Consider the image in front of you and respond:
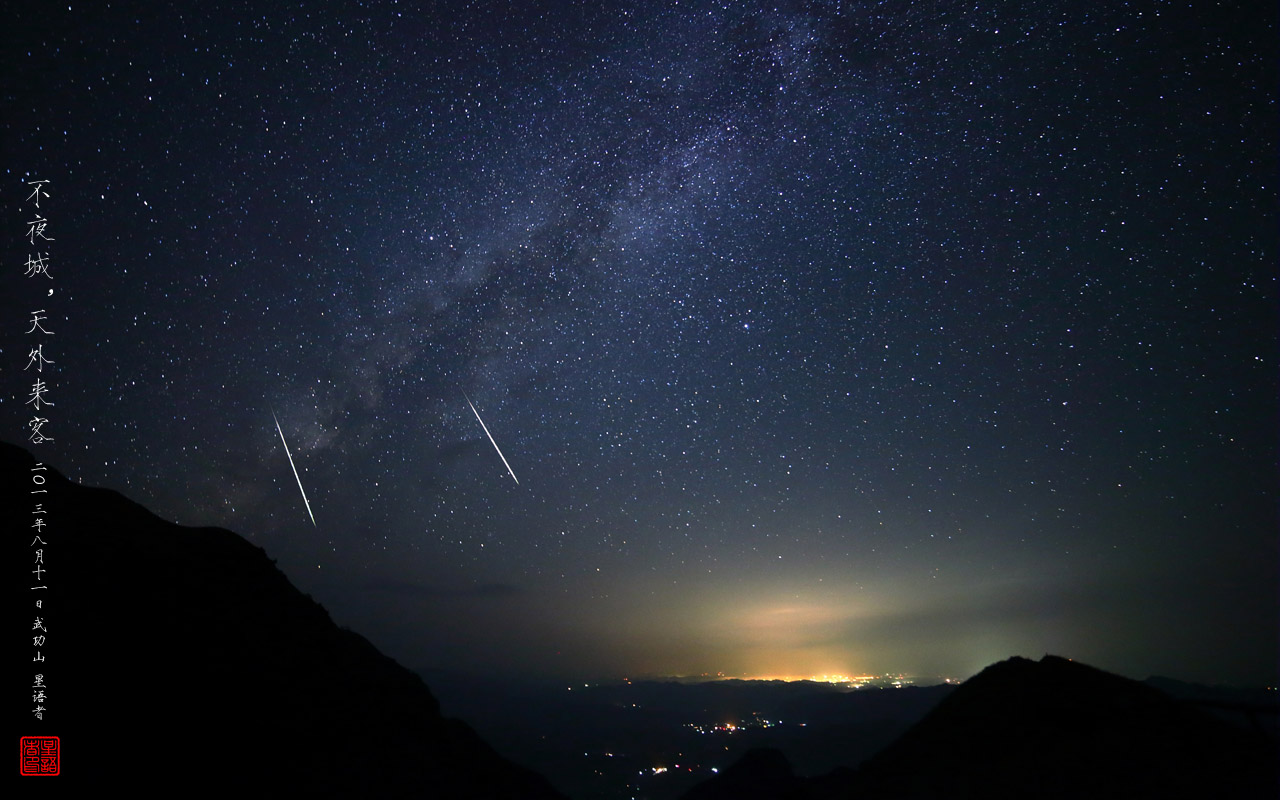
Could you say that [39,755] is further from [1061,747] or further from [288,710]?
[1061,747]

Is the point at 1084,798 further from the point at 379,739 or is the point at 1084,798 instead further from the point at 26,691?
the point at 26,691

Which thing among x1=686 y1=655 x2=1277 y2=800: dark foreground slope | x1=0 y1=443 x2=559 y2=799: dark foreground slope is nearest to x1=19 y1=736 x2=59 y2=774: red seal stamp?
x1=0 y1=443 x2=559 y2=799: dark foreground slope

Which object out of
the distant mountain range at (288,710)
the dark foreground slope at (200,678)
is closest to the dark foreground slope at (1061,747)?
the distant mountain range at (288,710)

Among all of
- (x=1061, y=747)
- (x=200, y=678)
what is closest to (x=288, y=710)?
(x=200, y=678)

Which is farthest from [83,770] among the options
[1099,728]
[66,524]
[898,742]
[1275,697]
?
[1275,697]

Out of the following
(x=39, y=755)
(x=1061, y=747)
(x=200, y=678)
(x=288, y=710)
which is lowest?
(x=1061, y=747)

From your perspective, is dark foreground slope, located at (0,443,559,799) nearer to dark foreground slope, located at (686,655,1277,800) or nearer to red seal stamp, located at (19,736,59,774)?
red seal stamp, located at (19,736,59,774)
